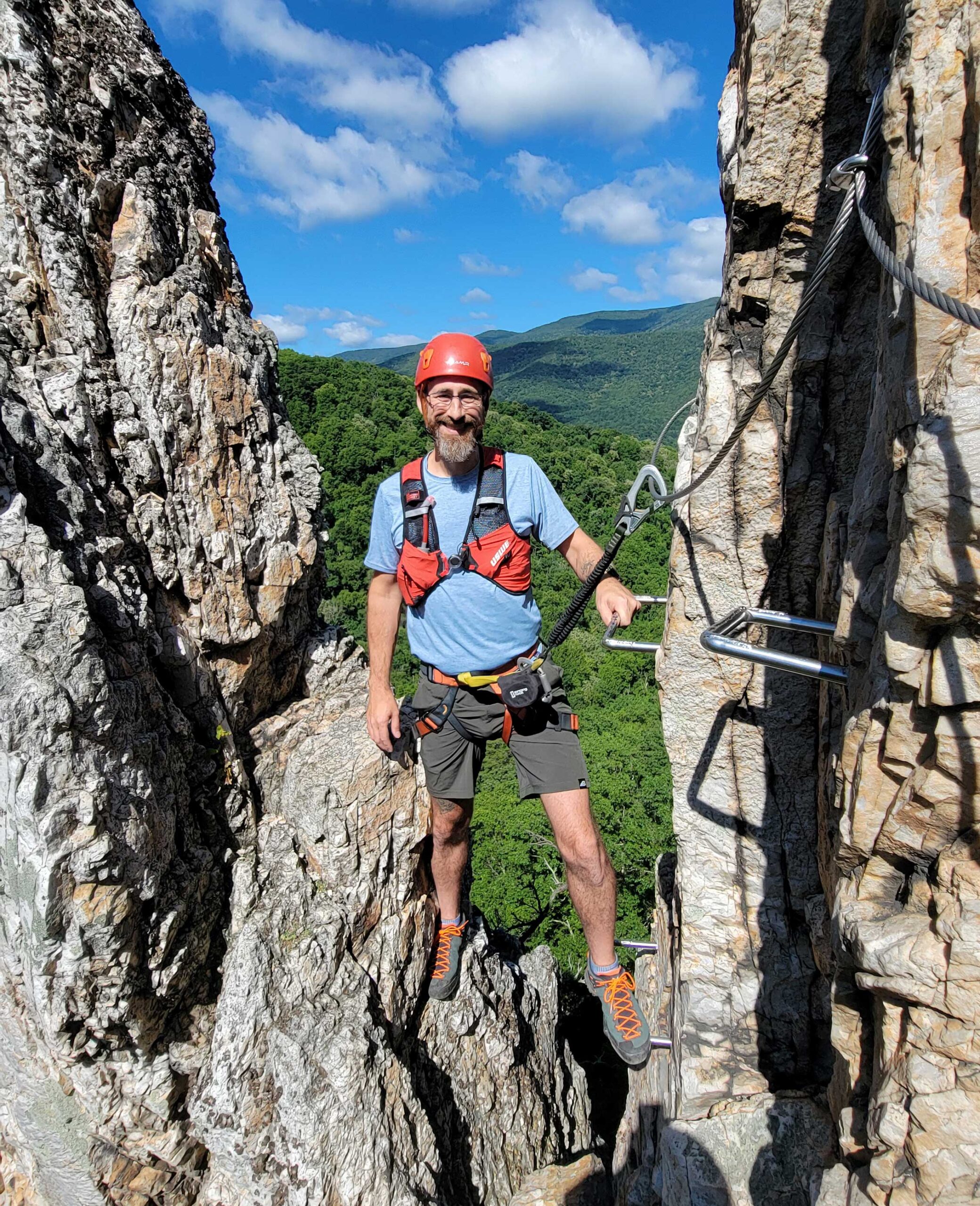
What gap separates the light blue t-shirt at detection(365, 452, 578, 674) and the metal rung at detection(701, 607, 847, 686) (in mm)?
1116

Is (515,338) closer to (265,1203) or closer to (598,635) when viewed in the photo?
(598,635)

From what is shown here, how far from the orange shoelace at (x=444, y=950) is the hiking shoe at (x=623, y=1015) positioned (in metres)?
1.01

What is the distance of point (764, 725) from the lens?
10.1 ft

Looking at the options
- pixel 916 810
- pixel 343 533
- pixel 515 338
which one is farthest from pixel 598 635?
pixel 515 338

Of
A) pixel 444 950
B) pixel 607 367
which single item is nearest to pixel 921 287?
pixel 444 950

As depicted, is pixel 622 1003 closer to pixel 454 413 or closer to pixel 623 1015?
pixel 623 1015

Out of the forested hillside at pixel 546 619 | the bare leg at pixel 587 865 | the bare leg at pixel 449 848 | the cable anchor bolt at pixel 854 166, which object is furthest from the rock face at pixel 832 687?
the forested hillside at pixel 546 619

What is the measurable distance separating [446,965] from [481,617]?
89.7 inches

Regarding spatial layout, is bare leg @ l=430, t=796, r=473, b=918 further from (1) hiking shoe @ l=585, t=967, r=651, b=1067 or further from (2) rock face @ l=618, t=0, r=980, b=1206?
(2) rock face @ l=618, t=0, r=980, b=1206

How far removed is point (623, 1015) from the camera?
3.43 m

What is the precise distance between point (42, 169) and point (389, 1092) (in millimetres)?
4692

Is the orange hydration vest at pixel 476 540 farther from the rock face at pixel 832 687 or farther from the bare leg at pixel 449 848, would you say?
the bare leg at pixel 449 848

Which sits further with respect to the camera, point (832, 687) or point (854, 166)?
point (832, 687)

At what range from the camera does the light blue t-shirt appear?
3.15m
